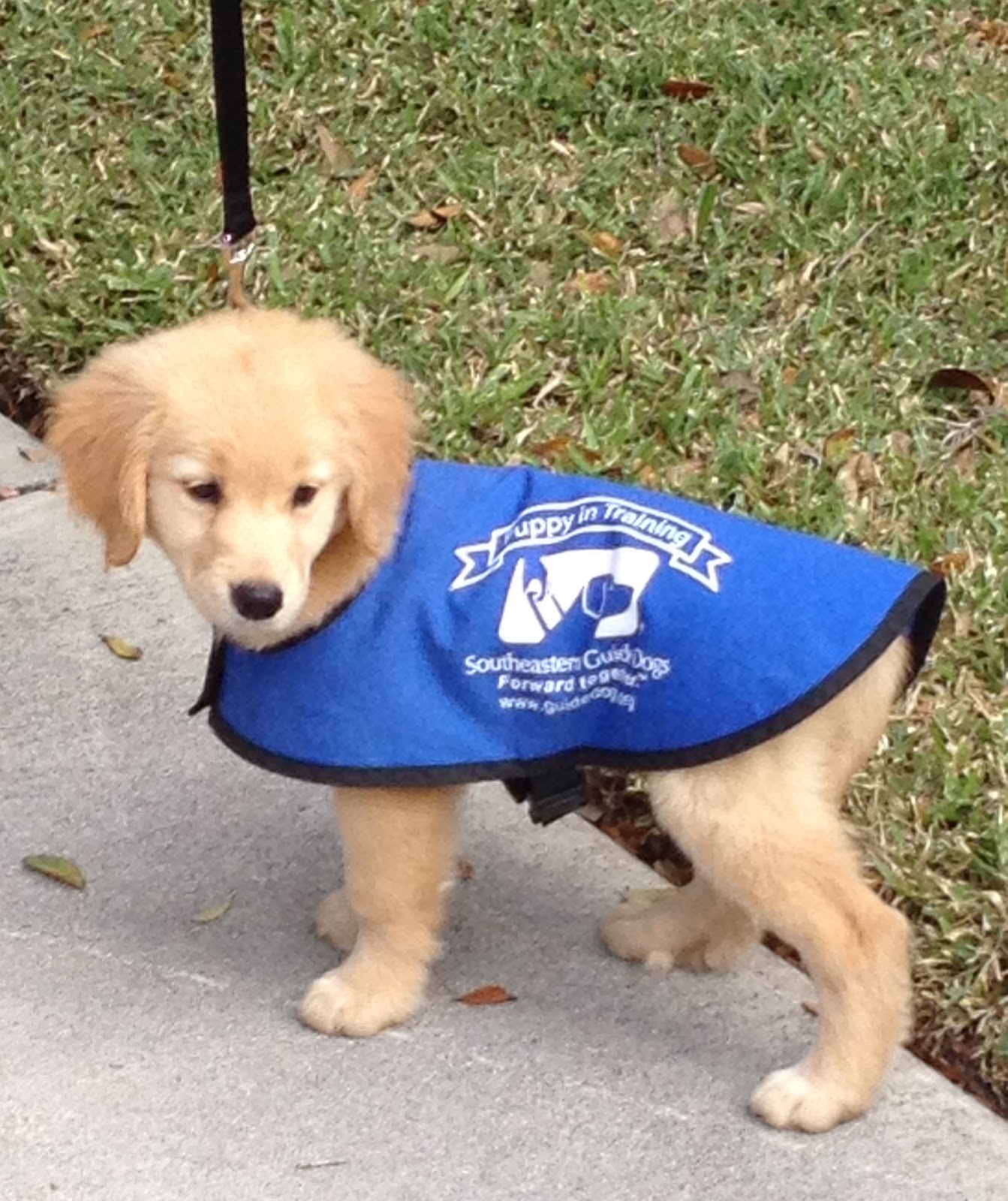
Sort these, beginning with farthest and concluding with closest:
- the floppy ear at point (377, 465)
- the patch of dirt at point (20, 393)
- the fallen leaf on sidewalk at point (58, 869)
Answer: the patch of dirt at point (20, 393), the fallen leaf on sidewalk at point (58, 869), the floppy ear at point (377, 465)

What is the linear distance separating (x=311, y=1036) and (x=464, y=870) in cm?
59

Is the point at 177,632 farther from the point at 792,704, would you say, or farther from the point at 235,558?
the point at 792,704

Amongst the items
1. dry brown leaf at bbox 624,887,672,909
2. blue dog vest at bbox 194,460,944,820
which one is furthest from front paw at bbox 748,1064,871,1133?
blue dog vest at bbox 194,460,944,820

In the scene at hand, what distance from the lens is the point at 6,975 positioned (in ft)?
11.9

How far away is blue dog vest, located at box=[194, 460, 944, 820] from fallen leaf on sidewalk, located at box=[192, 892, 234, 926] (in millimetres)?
621

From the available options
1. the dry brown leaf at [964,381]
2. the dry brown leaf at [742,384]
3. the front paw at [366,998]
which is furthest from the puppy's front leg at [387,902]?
the dry brown leaf at [964,381]

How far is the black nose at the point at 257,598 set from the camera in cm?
302

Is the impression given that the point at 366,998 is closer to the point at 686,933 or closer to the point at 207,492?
the point at 686,933

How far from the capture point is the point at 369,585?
3.25m

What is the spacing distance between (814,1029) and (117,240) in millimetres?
3465

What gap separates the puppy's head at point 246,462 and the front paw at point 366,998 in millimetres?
672

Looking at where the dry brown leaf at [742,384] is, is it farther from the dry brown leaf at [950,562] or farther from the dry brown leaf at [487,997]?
the dry brown leaf at [487,997]

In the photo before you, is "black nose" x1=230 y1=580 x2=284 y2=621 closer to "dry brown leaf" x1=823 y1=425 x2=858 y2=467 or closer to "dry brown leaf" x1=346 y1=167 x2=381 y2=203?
"dry brown leaf" x1=823 y1=425 x2=858 y2=467

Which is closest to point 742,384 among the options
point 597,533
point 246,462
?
point 597,533
